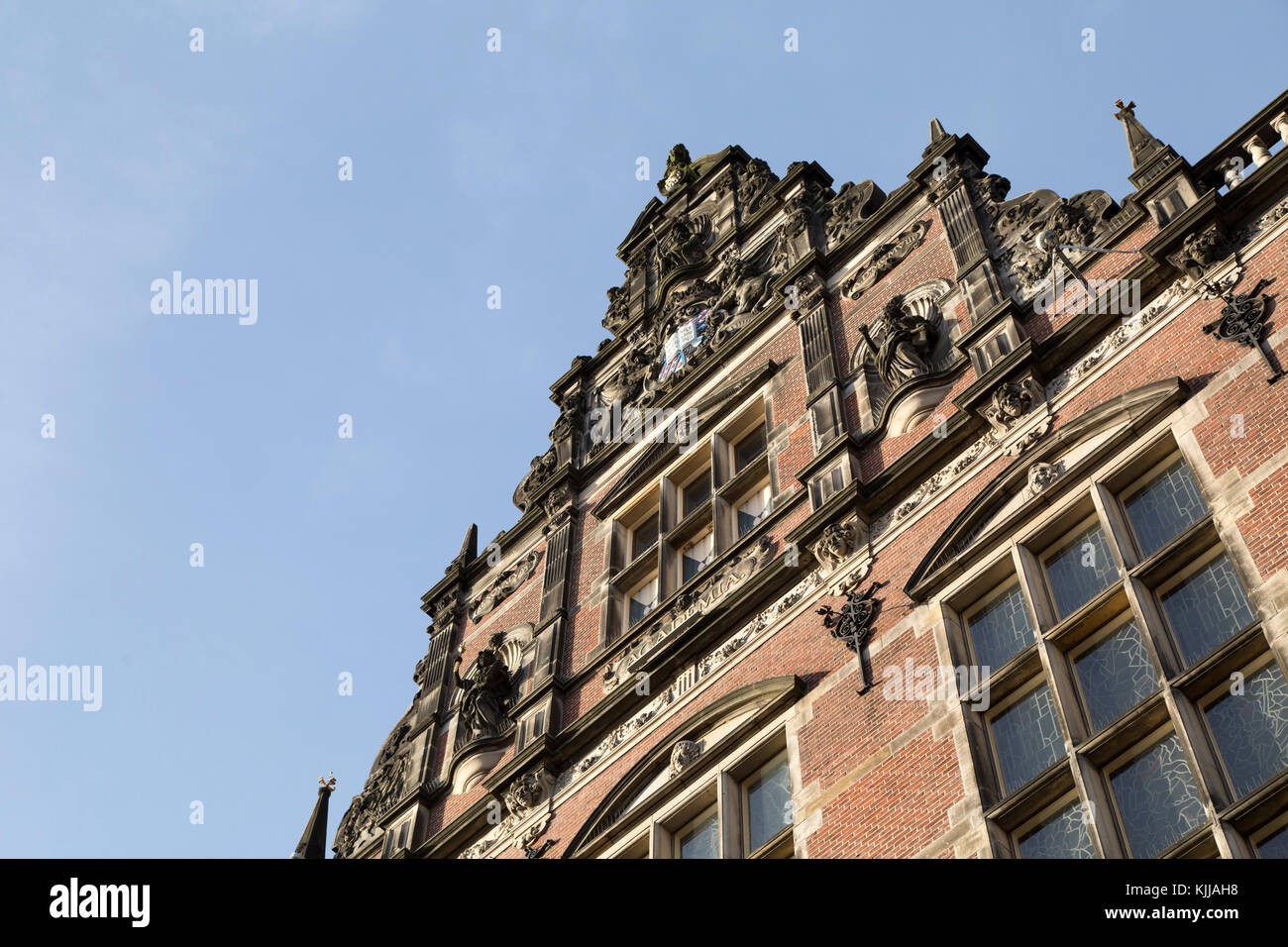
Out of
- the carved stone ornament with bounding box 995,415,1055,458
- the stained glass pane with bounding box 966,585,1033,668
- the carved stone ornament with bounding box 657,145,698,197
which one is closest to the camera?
the stained glass pane with bounding box 966,585,1033,668

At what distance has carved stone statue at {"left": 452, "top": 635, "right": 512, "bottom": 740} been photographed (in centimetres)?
1977

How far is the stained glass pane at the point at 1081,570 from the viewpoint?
43.1 feet

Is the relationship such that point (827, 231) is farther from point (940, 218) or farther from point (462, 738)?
point (462, 738)

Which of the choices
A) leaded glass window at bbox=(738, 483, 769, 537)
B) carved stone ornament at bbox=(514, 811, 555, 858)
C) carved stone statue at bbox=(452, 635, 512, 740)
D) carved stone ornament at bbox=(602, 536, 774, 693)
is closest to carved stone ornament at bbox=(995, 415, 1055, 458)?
carved stone ornament at bbox=(602, 536, 774, 693)

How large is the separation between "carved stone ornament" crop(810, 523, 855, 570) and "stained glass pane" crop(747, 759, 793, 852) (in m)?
2.23

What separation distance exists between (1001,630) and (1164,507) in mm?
1687

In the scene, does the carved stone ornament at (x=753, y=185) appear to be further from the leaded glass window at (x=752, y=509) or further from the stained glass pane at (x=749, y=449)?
the leaded glass window at (x=752, y=509)

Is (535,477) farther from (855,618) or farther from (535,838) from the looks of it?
(855,618)

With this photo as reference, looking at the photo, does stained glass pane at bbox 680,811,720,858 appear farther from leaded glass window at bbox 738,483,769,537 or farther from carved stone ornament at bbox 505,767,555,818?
leaded glass window at bbox 738,483,769,537

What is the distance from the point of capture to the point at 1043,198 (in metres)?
18.1

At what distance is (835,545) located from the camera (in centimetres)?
1605

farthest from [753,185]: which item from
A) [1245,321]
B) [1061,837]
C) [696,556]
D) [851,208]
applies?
[1061,837]

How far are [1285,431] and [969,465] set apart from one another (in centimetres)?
357
